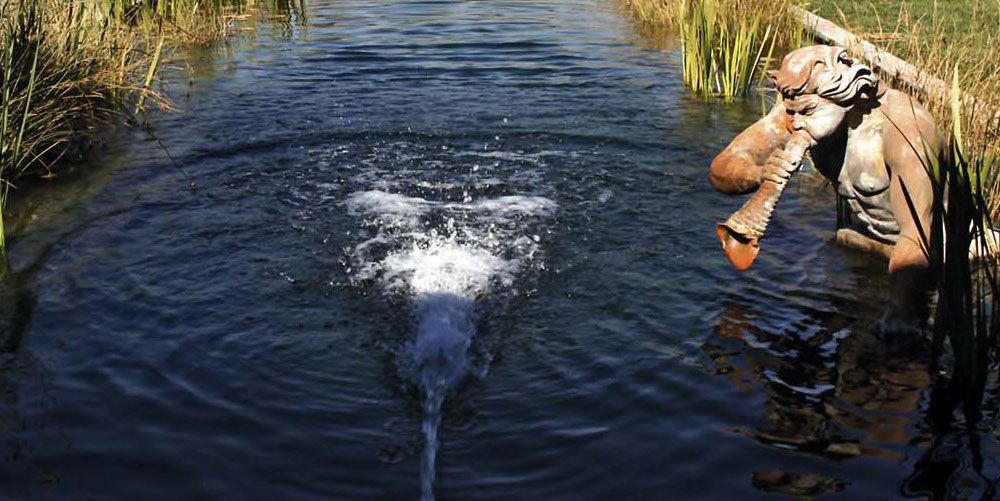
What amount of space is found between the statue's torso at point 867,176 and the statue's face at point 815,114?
0.88 ft

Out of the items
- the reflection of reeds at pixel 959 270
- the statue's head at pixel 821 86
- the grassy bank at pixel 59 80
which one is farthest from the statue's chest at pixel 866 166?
the grassy bank at pixel 59 80

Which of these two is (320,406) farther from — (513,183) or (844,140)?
(513,183)

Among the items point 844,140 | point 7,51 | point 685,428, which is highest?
point 7,51

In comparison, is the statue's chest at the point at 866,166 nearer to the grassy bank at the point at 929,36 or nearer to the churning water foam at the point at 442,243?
the grassy bank at the point at 929,36

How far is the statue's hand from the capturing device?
5312mm

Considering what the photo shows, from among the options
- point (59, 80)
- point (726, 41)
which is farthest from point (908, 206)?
point (726, 41)

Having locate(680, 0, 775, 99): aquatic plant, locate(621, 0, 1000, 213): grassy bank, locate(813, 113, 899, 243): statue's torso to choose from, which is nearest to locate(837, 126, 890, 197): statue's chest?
locate(813, 113, 899, 243): statue's torso

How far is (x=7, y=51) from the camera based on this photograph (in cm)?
695

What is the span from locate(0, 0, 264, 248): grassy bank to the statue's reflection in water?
428 centimetres

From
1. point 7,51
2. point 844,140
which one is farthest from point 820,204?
point 7,51

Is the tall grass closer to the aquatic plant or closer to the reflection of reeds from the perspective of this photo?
the aquatic plant

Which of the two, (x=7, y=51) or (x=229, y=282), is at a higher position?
(x=7, y=51)

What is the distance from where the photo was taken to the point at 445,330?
5.87 meters

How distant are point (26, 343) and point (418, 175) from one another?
3596 mm
